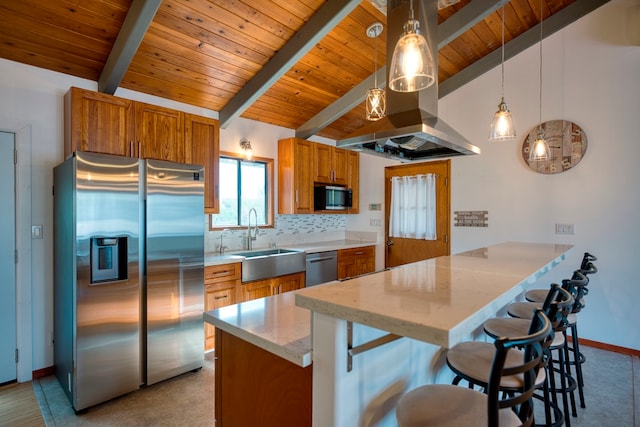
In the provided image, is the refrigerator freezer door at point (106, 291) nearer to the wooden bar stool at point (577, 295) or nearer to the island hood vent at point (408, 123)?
the island hood vent at point (408, 123)

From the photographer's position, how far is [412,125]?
1.88 metres

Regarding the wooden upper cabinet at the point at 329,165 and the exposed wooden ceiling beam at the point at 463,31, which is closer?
the exposed wooden ceiling beam at the point at 463,31

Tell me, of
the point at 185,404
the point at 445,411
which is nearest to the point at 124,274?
the point at 185,404

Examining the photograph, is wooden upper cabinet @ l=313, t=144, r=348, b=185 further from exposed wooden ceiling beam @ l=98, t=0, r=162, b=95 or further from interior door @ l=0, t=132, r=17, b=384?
interior door @ l=0, t=132, r=17, b=384

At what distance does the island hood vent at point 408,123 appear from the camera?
1.95 metres

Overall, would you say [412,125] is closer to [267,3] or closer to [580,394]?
[267,3]

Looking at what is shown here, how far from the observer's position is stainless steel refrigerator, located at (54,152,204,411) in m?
2.29

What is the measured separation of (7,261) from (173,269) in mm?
1294

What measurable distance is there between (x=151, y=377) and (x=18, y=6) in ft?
9.26

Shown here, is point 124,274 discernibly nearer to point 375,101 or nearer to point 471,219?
point 375,101

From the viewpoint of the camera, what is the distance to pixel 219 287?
10.6 feet

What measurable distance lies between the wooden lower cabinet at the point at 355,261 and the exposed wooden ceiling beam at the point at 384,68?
5.88ft

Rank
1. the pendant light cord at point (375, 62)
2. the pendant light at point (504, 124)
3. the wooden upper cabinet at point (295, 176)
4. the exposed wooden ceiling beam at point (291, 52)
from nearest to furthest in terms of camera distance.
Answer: the pendant light at point (504, 124)
the exposed wooden ceiling beam at point (291, 52)
the pendant light cord at point (375, 62)
the wooden upper cabinet at point (295, 176)

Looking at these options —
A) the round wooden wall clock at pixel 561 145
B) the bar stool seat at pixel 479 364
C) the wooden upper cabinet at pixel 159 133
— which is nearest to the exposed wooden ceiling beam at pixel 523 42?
the round wooden wall clock at pixel 561 145
